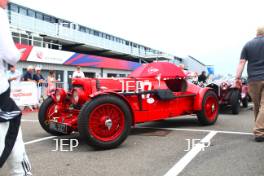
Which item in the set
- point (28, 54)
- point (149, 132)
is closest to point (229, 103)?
point (149, 132)

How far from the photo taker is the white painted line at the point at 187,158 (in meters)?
3.60

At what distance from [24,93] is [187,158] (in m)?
8.35

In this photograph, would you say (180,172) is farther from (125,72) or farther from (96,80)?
(125,72)


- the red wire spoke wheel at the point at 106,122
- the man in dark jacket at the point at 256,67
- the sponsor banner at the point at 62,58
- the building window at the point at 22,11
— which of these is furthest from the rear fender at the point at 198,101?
the building window at the point at 22,11

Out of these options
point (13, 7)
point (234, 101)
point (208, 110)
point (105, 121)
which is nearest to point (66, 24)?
point (13, 7)

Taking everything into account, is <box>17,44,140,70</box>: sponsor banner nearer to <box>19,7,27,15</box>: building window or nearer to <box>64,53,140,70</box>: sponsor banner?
<box>64,53,140,70</box>: sponsor banner

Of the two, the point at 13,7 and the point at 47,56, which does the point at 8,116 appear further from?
the point at 13,7

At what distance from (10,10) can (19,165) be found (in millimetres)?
30082

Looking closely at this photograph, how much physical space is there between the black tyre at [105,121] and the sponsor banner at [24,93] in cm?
686

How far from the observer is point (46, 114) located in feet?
18.7

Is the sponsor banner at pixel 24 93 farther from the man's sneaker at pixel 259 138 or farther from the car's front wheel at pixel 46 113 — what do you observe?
the man's sneaker at pixel 259 138

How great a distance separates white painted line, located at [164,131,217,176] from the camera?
3.60 meters

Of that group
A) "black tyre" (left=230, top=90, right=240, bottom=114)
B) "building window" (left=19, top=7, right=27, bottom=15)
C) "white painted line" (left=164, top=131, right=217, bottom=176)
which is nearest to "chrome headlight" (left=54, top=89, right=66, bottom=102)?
"white painted line" (left=164, top=131, right=217, bottom=176)

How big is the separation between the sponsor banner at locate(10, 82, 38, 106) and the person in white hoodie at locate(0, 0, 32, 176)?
8673 millimetres
